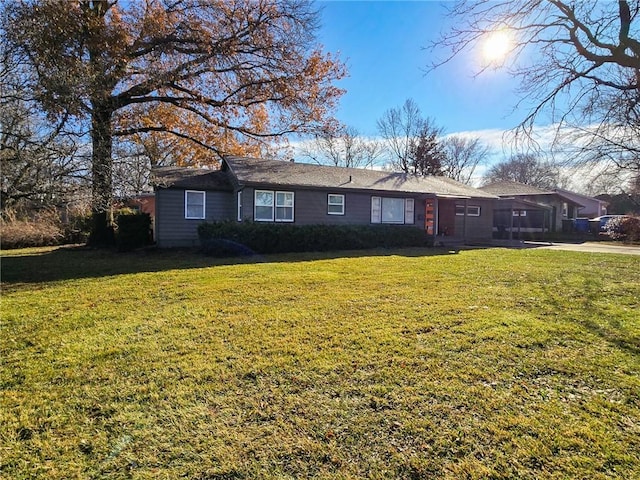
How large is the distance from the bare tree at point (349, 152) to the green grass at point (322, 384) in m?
33.0

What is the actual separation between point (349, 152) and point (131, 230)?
28.9 metres

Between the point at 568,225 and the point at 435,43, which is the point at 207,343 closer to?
the point at 435,43

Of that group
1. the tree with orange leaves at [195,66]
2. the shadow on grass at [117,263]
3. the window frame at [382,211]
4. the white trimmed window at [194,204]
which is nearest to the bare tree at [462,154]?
the window frame at [382,211]

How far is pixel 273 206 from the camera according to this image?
15.0m

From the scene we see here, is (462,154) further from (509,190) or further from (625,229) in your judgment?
(625,229)

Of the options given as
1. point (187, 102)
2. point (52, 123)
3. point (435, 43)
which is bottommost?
point (52, 123)

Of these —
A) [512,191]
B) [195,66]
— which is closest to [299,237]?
[195,66]

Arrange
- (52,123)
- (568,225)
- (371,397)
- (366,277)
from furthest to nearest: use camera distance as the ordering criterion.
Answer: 1. (568,225)
2. (366,277)
3. (52,123)
4. (371,397)

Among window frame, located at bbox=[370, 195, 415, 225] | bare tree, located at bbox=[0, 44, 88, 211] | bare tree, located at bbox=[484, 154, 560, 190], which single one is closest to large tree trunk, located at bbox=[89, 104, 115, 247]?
bare tree, located at bbox=[0, 44, 88, 211]

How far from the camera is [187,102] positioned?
1684 centimetres

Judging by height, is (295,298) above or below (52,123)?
below

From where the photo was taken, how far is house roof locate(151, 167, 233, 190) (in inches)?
560

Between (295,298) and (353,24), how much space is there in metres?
8.93

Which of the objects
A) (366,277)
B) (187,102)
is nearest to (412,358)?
(366,277)
